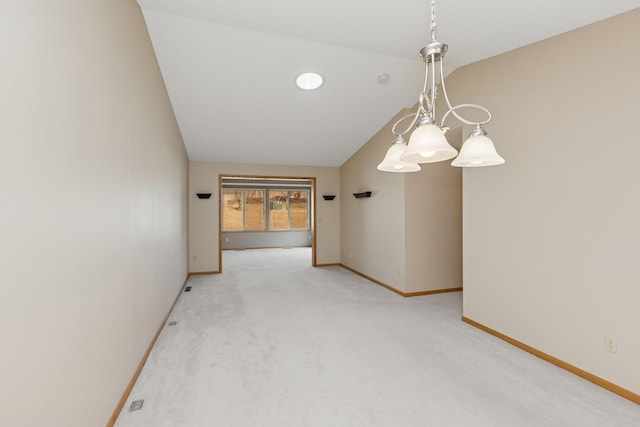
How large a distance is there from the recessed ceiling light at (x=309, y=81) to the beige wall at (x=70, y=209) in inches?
64.4

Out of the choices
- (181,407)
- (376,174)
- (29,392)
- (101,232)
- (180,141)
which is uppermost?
(180,141)

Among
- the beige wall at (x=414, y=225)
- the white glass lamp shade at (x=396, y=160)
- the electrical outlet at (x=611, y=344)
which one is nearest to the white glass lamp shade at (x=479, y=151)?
the white glass lamp shade at (x=396, y=160)

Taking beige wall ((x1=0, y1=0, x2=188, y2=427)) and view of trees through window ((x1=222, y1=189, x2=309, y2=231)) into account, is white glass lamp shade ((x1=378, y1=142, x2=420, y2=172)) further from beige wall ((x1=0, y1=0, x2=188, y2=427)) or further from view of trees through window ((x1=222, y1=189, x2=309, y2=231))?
view of trees through window ((x1=222, y1=189, x2=309, y2=231))

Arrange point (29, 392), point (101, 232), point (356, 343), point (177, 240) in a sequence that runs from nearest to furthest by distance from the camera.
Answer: point (29, 392) < point (101, 232) < point (356, 343) < point (177, 240)

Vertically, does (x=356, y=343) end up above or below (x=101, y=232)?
below

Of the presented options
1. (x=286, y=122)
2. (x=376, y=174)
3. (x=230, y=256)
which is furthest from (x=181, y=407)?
(x=230, y=256)

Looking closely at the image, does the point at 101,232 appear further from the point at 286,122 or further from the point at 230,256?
the point at 230,256

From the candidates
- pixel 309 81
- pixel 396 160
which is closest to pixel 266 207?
pixel 309 81

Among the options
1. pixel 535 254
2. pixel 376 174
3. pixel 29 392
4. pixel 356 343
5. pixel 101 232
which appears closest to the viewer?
pixel 29 392

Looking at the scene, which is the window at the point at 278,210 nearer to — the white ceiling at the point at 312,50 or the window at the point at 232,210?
the window at the point at 232,210

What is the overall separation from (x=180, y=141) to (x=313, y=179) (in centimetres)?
282

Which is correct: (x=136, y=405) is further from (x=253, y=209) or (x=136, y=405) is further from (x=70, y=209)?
(x=253, y=209)

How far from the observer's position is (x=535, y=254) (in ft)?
8.67

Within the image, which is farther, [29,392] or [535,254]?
[535,254]
